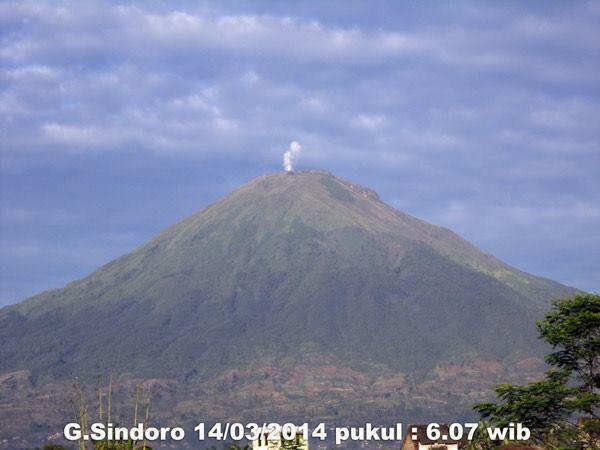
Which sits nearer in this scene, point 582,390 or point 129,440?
point 129,440

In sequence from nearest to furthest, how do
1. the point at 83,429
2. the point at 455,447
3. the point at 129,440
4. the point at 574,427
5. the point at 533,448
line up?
the point at 533,448
the point at 83,429
the point at 129,440
the point at 574,427
the point at 455,447

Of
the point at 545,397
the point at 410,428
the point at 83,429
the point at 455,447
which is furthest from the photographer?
the point at 410,428

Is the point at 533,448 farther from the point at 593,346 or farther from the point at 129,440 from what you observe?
the point at 593,346

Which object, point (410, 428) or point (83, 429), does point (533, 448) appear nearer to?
point (83, 429)

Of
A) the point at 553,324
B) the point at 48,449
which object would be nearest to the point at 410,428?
the point at 553,324

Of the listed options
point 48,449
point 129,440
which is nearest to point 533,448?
point 129,440

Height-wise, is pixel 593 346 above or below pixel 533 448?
above
